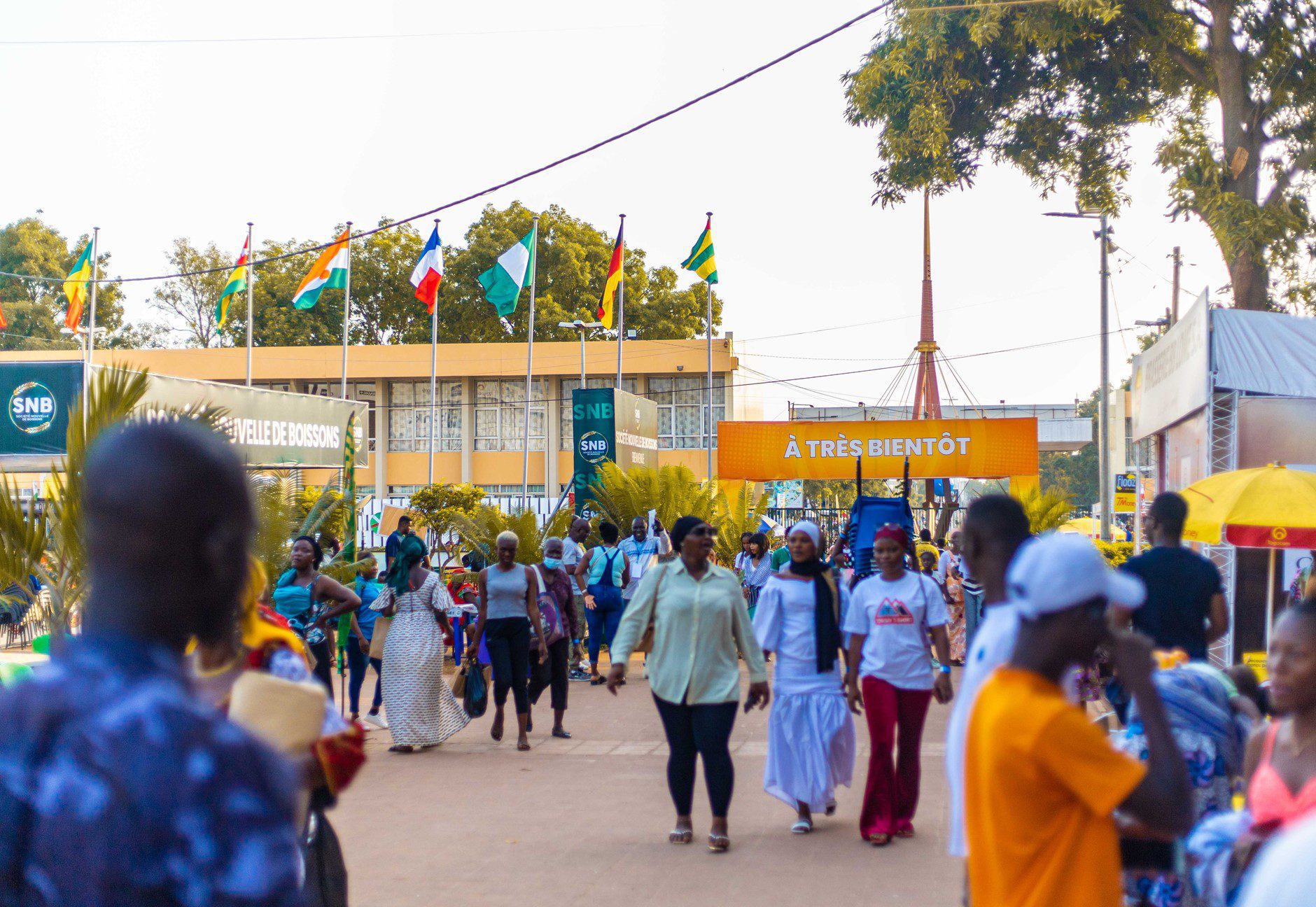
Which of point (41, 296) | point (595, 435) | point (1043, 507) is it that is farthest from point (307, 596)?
point (41, 296)

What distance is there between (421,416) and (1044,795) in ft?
148

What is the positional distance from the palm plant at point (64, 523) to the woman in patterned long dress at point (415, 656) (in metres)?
3.02

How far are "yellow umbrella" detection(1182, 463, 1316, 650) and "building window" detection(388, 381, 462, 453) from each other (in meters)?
38.0

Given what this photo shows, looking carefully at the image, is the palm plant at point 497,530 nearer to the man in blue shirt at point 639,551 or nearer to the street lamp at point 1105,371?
the man in blue shirt at point 639,551

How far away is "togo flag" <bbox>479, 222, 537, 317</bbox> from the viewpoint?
27750 mm

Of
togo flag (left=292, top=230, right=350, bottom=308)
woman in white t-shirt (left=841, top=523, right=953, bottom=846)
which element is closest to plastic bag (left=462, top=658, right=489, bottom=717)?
woman in white t-shirt (left=841, top=523, right=953, bottom=846)

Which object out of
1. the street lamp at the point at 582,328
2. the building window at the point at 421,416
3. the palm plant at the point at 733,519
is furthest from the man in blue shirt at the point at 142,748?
the building window at the point at 421,416

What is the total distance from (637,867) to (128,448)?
5.33 meters

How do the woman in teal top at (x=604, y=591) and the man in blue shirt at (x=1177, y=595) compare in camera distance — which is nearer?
the man in blue shirt at (x=1177, y=595)

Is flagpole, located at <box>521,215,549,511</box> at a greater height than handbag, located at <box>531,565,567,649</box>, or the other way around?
flagpole, located at <box>521,215,549,511</box>

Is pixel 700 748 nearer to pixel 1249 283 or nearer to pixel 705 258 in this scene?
pixel 1249 283

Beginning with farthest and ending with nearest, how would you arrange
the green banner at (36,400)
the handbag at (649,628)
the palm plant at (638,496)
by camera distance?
the palm plant at (638,496) < the green banner at (36,400) < the handbag at (649,628)

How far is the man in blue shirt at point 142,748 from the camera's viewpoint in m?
1.37

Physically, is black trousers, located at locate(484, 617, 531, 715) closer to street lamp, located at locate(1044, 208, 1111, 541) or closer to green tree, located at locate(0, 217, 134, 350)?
street lamp, located at locate(1044, 208, 1111, 541)
